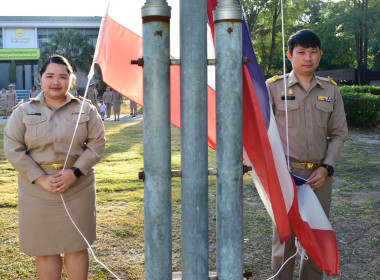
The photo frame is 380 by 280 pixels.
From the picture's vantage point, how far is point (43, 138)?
2742 millimetres

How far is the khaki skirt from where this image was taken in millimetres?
2771

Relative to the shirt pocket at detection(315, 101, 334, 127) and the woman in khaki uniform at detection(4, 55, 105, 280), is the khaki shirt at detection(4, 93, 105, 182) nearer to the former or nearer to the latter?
the woman in khaki uniform at detection(4, 55, 105, 280)

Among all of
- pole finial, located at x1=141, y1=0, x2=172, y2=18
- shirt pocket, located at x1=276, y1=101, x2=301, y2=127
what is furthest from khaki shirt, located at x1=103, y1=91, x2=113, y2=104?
pole finial, located at x1=141, y1=0, x2=172, y2=18

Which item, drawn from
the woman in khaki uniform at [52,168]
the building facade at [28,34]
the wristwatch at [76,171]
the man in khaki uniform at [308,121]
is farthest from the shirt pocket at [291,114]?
the building facade at [28,34]

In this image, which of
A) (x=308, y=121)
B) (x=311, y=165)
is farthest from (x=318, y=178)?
(x=308, y=121)

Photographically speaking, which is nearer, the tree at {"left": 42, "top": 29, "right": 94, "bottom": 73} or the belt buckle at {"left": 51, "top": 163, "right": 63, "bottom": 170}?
the belt buckle at {"left": 51, "top": 163, "right": 63, "bottom": 170}

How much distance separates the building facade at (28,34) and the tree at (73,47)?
13.7 feet

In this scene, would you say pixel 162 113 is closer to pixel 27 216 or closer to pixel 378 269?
pixel 27 216

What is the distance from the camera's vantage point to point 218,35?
1.63m

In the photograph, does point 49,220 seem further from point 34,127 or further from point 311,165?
point 311,165

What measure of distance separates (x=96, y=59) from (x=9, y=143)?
86cm

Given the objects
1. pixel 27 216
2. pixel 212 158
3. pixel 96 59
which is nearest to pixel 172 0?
pixel 96 59

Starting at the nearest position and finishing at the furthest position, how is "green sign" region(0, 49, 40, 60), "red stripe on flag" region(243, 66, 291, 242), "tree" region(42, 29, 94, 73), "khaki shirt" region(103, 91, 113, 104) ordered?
"red stripe on flag" region(243, 66, 291, 242) → "khaki shirt" region(103, 91, 113, 104) → "tree" region(42, 29, 94, 73) → "green sign" region(0, 49, 40, 60)

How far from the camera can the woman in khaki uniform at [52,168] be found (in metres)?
2.74
